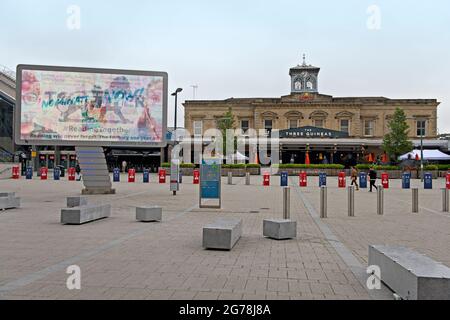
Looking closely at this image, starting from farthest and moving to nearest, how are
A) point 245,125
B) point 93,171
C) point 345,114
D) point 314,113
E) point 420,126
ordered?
point 245,125, point 314,113, point 345,114, point 420,126, point 93,171

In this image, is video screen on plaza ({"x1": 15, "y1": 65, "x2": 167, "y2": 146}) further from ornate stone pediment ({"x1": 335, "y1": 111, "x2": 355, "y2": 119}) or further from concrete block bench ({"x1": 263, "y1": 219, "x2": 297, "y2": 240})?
ornate stone pediment ({"x1": 335, "y1": 111, "x2": 355, "y2": 119})

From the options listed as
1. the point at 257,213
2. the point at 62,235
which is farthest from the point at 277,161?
the point at 62,235

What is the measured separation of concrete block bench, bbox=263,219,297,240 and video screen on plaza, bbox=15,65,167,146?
12679 millimetres

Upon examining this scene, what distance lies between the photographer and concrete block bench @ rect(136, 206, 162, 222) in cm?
1189

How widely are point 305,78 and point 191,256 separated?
59.5 m

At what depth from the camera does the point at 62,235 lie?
9.63 m

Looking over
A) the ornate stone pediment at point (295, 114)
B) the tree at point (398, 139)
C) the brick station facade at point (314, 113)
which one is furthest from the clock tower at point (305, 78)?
the tree at point (398, 139)

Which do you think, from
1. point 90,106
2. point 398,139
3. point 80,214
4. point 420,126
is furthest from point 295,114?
point 80,214

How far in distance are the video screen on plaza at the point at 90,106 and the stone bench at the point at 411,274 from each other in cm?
1636

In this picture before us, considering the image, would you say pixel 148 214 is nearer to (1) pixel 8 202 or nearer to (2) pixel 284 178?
(1) pixel 8 202

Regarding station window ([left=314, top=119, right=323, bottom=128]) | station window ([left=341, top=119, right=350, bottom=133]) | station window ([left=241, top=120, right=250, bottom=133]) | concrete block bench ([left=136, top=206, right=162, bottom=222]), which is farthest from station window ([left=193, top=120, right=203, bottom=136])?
concrete block bench ([left=136, top=206, right=162, bottom=222])

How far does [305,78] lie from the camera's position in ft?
212

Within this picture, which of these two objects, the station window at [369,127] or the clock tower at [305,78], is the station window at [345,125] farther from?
the clock tower at [305,78]
